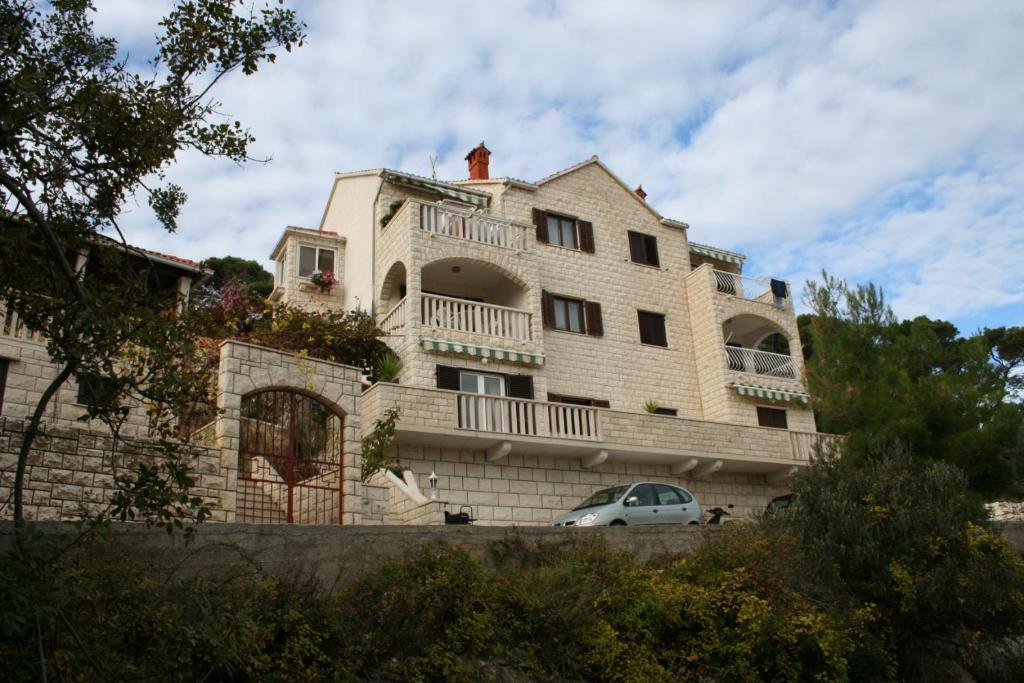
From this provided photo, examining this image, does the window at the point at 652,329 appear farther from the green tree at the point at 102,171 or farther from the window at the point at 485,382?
the green tree at the point at 102,171

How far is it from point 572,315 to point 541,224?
2.99m

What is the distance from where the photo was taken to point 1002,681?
1476 cm

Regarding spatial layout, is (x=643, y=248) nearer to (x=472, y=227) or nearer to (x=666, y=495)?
(x=472, y=227)

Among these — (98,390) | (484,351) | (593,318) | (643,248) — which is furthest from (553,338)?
(98,390)

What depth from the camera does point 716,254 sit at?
34188 mm

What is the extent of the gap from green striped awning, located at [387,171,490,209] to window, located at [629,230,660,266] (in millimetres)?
5566

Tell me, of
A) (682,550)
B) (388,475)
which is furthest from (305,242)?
(682,550)

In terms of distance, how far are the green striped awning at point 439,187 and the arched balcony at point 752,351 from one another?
9.11 meters

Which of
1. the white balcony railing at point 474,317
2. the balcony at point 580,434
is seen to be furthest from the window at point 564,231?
the balcony at point 580,434

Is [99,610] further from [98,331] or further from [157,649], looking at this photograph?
[98,331]

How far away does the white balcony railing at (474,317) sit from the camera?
25.2m

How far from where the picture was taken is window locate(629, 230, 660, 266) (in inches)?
1239

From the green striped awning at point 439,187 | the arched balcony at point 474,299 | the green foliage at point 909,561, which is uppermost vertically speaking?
the green striped awning at point 439,187

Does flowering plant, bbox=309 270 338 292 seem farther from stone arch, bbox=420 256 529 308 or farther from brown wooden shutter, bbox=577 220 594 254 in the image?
brown wooden shutter, bbox=577 220 594 254
